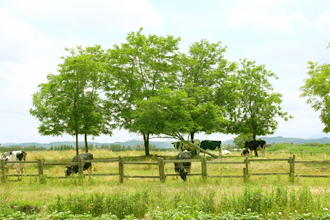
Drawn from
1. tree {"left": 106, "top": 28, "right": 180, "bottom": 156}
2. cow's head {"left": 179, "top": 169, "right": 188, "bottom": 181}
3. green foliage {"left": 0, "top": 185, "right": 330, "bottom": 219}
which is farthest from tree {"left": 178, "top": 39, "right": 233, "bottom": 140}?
green foliage {"left": 0, "top": 185, "right": 330, "bottom": 219}

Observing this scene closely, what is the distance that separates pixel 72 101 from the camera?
99.8 ft

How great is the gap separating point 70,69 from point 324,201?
27.1 metres

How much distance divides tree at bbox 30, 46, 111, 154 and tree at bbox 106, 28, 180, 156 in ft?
8.14

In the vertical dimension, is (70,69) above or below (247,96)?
above

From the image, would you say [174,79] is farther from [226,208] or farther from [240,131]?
[226,208]

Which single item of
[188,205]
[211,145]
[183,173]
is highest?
[211,145]

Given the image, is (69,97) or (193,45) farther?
(193,45)

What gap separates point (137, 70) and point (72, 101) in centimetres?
837

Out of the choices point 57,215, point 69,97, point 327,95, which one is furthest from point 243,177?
point 69,97

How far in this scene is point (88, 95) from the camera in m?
32.7

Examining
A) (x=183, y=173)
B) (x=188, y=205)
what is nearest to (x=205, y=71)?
(x=183, y=173)

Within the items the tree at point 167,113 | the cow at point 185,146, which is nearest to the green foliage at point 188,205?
the tree at point 167,113

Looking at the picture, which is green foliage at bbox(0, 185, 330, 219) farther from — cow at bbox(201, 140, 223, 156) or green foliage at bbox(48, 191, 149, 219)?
cow at bbox(201, 140, 223, 156)

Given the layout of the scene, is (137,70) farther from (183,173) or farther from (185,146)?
(183,173)
